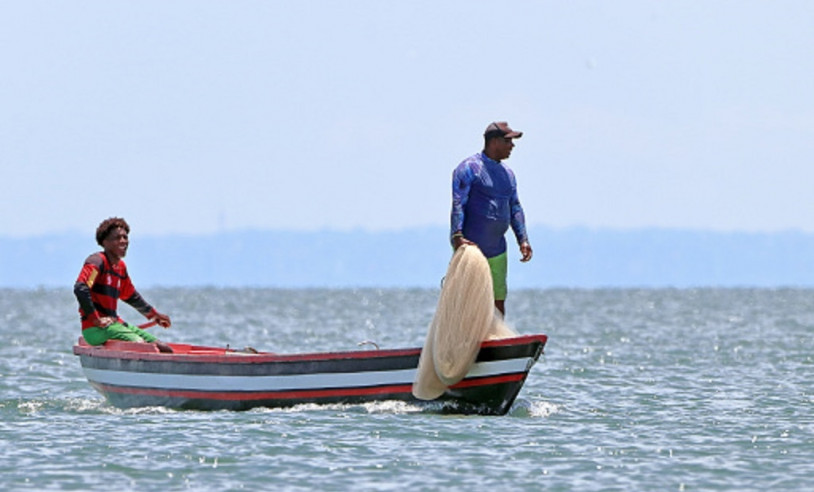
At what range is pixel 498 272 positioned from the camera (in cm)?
1628

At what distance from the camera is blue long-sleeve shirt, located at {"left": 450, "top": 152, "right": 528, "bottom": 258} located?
16.1 m

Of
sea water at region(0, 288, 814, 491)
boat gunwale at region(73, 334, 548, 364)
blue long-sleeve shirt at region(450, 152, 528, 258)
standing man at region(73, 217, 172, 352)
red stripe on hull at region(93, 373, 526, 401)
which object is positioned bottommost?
sea water at region(0, 288, 814, 491)

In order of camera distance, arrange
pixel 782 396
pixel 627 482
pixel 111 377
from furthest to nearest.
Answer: pixel 782 396 → pixel 111 377 → pixel 627 482

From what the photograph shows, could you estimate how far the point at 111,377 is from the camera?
60.1 feet

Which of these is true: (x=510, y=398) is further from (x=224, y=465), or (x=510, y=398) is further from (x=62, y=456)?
(x=62, y=456)

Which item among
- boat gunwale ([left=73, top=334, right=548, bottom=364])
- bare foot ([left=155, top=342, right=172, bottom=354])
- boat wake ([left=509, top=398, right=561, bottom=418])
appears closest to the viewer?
boat gunwale ([left=73, top=334, right=548, bottom=364])

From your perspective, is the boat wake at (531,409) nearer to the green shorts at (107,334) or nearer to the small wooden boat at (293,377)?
the small wooden boat at (293,377)

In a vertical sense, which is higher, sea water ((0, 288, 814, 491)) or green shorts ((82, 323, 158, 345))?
green shorts ((82, 323, 158, 345))

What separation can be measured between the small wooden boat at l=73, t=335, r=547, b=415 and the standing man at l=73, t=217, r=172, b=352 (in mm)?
182

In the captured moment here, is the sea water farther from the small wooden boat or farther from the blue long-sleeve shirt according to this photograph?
the blue long-sleeve shirt

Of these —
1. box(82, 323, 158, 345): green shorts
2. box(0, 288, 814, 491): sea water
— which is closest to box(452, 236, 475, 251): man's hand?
box(0, 288, 814, 491): sea water

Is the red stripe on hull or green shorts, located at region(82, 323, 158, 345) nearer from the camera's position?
the red stripe on hull

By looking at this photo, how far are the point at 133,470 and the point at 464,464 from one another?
2943 millimetres

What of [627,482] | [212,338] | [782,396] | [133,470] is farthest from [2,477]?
[212,338]
